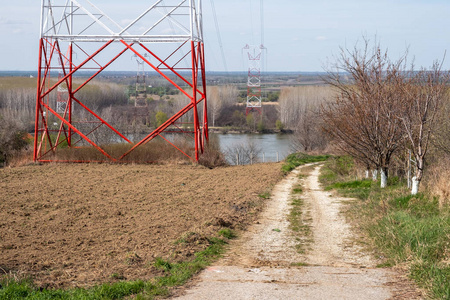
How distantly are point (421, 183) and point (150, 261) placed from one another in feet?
27.7

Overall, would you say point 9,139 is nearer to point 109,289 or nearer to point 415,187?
point 415,187

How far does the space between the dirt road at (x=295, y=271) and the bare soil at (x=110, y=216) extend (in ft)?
2.89

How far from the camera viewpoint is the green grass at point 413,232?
294 inches

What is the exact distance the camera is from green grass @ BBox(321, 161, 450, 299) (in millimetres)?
7465

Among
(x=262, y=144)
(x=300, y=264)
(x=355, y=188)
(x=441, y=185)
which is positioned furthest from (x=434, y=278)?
(x=262, y=144)

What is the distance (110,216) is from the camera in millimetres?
13148

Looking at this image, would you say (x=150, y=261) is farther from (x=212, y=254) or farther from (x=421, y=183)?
(x=421, y=183)

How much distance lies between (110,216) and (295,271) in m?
6.29

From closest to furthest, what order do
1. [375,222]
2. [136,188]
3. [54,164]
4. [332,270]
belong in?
[332,270], [375,222], [136,188], [54,164]

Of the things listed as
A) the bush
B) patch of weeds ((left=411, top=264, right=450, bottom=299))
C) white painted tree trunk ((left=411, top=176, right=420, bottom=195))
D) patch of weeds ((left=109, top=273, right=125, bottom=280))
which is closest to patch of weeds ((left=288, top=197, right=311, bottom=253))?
patch of weeds ((left=411, top=264, right=450, bottom=299))

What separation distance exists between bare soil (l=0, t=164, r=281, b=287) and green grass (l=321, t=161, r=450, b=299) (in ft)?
9.49

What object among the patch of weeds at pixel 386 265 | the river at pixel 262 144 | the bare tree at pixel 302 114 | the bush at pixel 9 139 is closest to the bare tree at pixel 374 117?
the patch of weeds at pixel 386 265

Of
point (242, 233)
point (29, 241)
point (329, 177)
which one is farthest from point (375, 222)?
point (329, 177)

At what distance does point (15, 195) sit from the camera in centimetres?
1622
